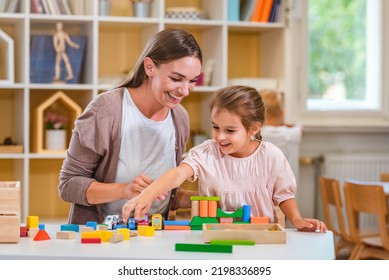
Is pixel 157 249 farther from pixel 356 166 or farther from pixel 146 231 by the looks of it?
pixel 356 166

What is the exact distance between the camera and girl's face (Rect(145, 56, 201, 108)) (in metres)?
1.91

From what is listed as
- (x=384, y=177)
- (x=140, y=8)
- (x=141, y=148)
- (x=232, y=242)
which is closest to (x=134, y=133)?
(x=141, y=148)

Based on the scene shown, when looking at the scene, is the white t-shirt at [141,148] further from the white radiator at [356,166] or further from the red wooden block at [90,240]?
the white radiator at [356,166]

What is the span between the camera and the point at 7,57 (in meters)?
3.53

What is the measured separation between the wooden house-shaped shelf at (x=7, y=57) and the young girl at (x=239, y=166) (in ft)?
5.78

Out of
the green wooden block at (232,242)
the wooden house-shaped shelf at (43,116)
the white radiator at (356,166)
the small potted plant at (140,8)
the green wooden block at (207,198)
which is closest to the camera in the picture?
the green wooden block at (232,242)

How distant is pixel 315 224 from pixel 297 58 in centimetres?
247

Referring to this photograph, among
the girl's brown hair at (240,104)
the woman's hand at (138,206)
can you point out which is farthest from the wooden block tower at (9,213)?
the girl's brown hair at (240,104)

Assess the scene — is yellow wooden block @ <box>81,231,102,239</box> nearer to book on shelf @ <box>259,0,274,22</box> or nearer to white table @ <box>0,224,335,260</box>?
white table @ <box>0,224,335,260</box>

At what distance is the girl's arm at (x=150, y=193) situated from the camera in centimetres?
172

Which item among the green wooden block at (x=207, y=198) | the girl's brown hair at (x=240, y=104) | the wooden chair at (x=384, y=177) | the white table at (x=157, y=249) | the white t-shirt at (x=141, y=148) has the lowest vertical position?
the wooden chair at (x=384, y=177)

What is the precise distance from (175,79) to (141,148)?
0.78 feet

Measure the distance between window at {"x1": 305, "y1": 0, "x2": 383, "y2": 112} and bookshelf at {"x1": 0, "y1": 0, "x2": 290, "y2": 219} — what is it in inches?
19.2
